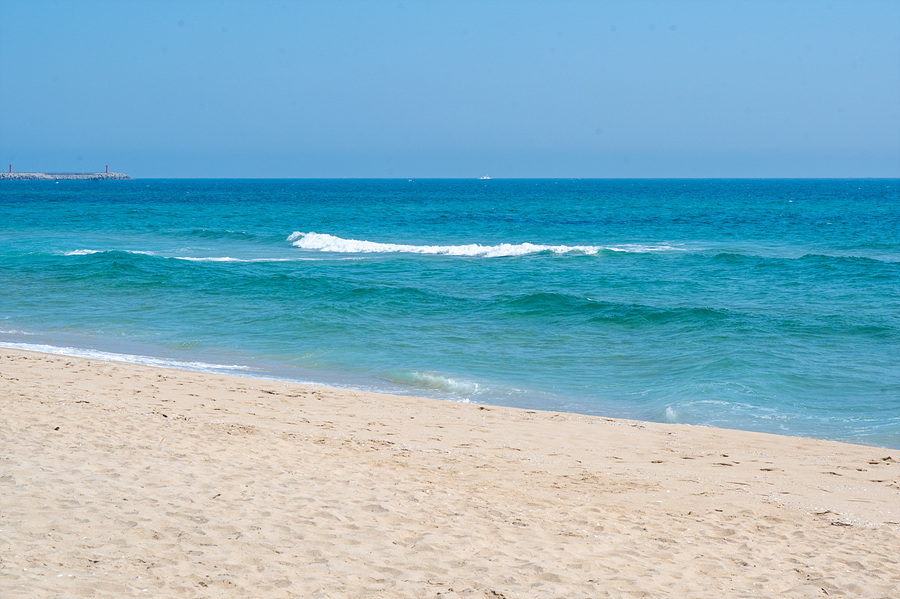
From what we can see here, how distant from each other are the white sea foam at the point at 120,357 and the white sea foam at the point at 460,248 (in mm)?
17853

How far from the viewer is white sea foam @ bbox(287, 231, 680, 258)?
101ft

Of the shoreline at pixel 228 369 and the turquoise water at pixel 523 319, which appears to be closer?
the shoreline at pixel 228 369

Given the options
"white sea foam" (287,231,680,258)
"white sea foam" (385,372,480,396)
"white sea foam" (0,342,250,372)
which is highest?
"white sea foam" (287,231,680,258)

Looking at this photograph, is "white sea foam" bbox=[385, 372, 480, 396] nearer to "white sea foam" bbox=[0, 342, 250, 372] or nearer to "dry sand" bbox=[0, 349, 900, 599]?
"dry sand" bbox=[0, 349, 900, 599]

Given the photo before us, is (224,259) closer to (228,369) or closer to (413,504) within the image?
(228,369)

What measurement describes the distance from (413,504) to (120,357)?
29.6 feet

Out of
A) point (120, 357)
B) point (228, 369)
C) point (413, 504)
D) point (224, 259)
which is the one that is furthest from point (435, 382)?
point (224, 259)

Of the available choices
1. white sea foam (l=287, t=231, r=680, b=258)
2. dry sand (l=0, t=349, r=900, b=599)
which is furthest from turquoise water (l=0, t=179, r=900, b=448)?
dry sand (l=0, t=349, r=900, b=599)

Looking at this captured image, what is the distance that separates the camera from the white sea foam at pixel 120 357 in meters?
13.0

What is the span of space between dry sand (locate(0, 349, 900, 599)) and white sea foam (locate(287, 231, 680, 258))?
21.1 meters

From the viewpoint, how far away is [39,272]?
24406 millimetres

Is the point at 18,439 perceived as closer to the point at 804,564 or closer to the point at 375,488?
the point at 375,488

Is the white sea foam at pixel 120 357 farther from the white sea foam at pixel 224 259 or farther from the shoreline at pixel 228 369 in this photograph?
the white sea foam at pixel 224 259

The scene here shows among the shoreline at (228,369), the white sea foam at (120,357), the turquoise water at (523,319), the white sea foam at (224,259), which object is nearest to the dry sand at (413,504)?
the shoreline at (228,369)
